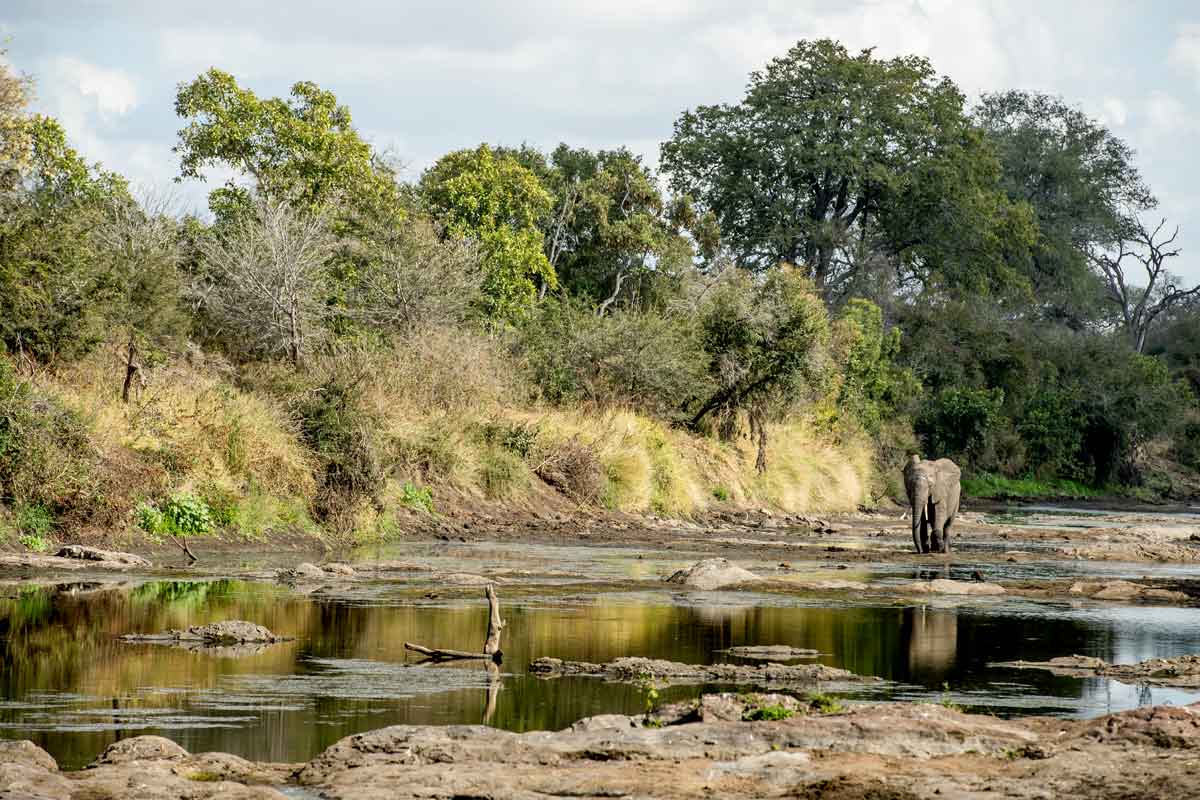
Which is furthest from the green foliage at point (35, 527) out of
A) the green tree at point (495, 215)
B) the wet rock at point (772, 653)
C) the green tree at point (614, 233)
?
the green tree at point (614, 233)

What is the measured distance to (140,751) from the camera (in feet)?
33.2

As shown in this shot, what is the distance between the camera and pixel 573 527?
117 ft

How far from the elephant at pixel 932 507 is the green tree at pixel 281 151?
626 inches

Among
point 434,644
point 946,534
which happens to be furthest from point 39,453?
point 946,534

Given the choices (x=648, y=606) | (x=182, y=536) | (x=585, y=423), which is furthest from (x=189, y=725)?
(x=585, y=423)

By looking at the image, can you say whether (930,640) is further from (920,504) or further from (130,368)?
(130,368)

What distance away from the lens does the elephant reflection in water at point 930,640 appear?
16.8 m

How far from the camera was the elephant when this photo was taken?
35000mm

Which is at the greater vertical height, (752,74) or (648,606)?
(752,74)

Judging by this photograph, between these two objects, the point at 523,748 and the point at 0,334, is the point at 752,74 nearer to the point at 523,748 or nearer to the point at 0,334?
the point at 0,334

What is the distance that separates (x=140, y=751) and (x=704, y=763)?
141 inches

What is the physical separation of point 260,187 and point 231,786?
3542 cm

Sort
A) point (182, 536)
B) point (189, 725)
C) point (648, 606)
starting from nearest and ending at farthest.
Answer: point (189, 725) → point (648, 606) → point (182, 536)

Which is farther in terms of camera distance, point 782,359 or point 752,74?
point 752,74
